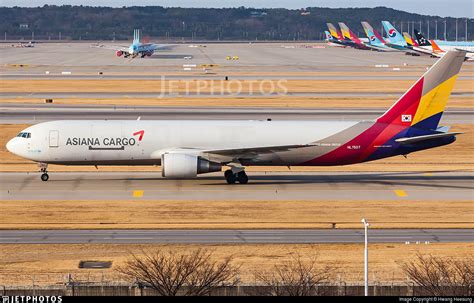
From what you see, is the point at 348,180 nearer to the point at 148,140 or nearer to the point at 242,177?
the point at 242,177

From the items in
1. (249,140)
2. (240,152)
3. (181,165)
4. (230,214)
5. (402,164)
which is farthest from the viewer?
(402,164)

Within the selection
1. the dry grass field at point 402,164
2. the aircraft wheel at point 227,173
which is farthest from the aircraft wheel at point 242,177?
the dry grass field at point 402,164

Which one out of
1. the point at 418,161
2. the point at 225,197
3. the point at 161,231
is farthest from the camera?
the point at 418,161

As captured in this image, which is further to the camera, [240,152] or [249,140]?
[249,140]

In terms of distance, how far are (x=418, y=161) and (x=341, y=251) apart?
33147 millimetres

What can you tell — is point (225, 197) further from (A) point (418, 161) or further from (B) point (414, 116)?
(A) point (418, 161)

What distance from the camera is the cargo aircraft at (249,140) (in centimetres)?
6562

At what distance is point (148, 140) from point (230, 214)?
11.3 metres

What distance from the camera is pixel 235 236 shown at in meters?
51.2

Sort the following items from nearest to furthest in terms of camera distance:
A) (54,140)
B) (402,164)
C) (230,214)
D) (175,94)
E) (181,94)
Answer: (230,214)
(54,140)
(402,164)
(175,94)
(181,94)

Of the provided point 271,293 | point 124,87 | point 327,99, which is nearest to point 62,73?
point 124,87

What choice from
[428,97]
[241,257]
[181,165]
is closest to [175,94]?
[181,165]

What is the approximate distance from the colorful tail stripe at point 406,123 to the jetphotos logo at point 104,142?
12.4 meters

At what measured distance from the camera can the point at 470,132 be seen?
307 ft
